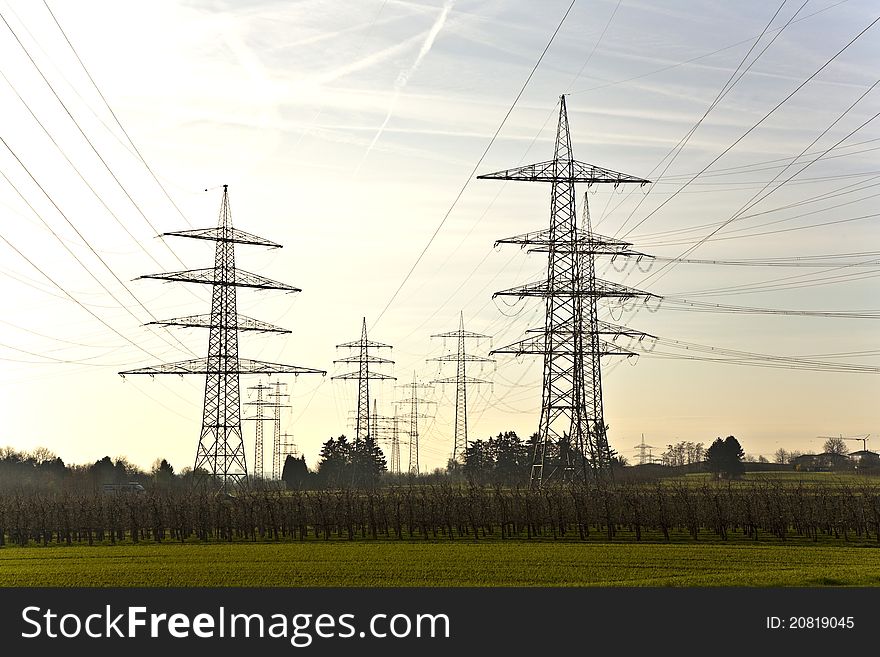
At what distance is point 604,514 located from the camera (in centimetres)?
7025

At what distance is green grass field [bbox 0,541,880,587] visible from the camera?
43.1 m

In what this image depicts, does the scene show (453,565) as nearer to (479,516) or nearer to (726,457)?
(479,516)

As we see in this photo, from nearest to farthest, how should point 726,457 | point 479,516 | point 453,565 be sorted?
point 453,565, point 479,516, point 726,457

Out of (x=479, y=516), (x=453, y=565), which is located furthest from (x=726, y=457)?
(x=453, y=565)

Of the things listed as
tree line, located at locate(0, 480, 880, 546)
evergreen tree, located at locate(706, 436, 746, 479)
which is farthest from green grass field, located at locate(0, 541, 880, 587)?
evergreen tree, located at locate(706, 436, 746, 479)

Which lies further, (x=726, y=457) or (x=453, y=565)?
(x=726, y=457)

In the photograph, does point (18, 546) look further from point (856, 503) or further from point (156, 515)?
point (856, 503)

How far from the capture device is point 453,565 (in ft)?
161

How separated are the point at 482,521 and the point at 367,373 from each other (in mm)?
33542

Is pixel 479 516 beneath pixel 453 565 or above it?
above

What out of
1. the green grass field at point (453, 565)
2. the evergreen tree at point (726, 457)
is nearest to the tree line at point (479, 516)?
the green grass field at point (453, 565)

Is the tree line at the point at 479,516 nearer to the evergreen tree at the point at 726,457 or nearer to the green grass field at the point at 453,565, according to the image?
the green grass field at the point at 453,565

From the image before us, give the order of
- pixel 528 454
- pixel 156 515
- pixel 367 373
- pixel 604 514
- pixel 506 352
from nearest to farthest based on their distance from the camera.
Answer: pixel 506 352, pixel 604 514, pixel 156 515, pixel 367 373, pixel 528 454
